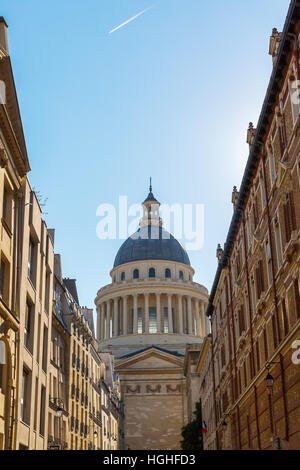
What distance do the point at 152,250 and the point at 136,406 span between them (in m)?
37.5

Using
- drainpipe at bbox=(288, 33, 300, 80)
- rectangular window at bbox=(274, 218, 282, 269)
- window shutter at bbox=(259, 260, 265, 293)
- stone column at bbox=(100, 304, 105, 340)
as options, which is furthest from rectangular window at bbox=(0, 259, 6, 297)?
stone column at bbox=(100, 304, 105, 340)

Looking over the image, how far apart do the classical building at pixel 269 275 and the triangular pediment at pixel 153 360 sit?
241 ft

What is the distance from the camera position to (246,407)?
1532 inches

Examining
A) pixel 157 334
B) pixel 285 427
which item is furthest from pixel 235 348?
pixel 157 334

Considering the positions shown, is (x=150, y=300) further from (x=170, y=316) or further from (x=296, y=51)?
(x=296, y=51)

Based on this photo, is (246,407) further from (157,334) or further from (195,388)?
(157,334)

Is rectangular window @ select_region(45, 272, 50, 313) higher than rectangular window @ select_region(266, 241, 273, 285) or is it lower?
higher

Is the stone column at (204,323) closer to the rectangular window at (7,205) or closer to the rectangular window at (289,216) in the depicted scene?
the rectangular window at (7,205)

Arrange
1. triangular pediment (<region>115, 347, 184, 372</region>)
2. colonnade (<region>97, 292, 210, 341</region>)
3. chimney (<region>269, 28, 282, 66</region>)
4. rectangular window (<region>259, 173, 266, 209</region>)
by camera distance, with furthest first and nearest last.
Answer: colonnade (<region>97, 292, 210, 341</region>), triangular pediment (<region>115, 347, 184, 372</region>), rectangular window (<region>259, 173, 266, 209</region>), chimney (<region>269, 28, 282, 66</region>)

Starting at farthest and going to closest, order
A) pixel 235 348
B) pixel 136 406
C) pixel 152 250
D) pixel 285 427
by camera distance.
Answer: pixel 152 250 → pixel 136 406 → pixel 235 348 → pixel 285 427

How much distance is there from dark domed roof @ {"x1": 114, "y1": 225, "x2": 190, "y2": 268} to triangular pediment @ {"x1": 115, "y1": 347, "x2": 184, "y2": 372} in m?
26.2

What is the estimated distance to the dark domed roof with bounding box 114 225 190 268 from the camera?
14288 cm

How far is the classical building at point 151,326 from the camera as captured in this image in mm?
116438

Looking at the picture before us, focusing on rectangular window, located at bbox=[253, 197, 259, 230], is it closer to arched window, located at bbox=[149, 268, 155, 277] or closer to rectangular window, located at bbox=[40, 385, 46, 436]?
rectangular window, located at bbox=[40, 385, 46, 436]
